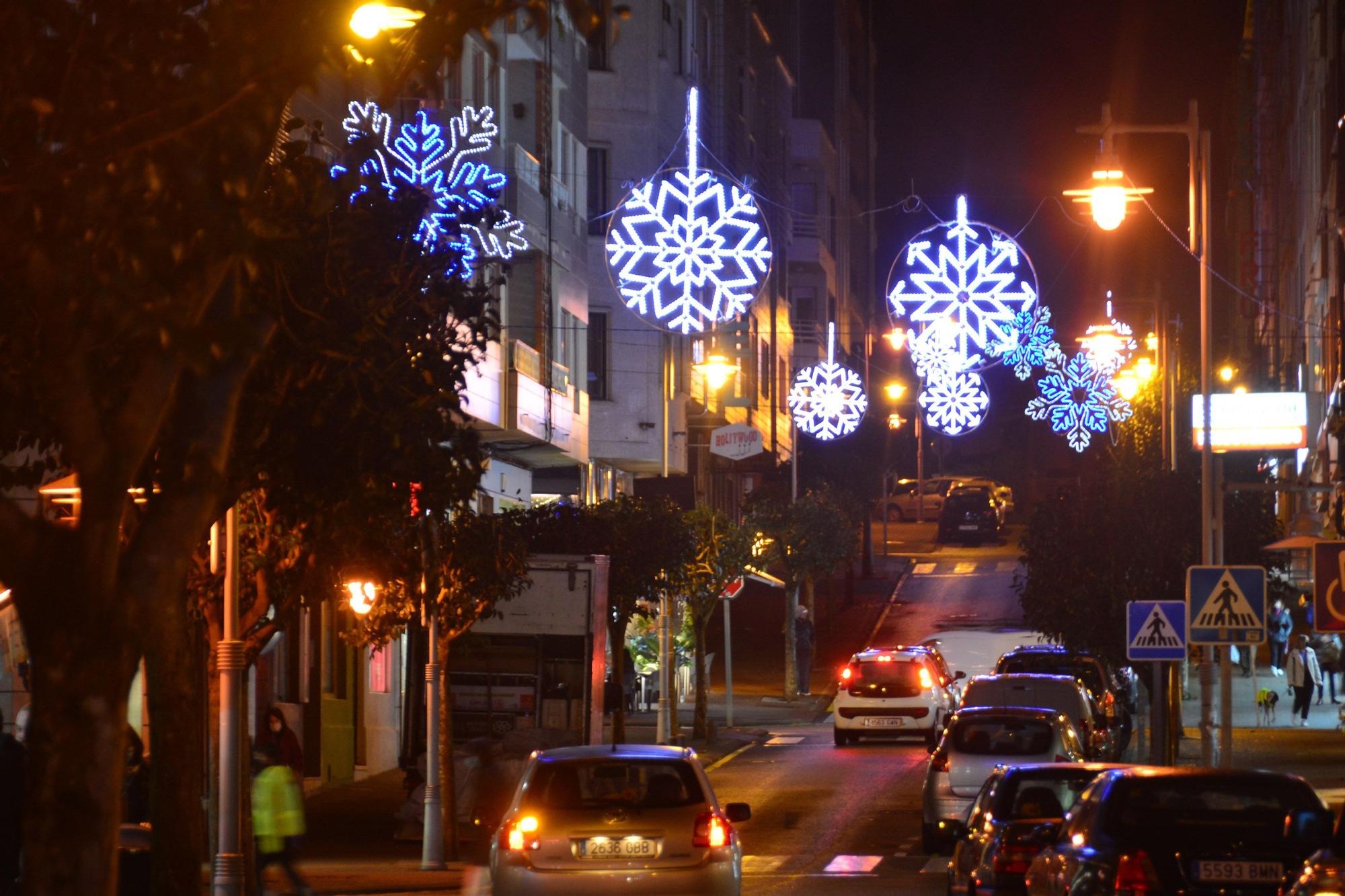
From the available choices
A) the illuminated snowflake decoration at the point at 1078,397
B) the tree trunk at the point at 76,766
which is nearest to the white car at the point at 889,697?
the illuminated snowflake decoration at the point at 1078,397

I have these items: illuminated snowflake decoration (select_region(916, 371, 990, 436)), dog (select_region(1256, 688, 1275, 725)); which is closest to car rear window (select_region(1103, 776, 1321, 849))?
dog (select_region(1256, 688, 1275, 725))

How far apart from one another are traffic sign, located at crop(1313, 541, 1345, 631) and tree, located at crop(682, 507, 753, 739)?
1727cm

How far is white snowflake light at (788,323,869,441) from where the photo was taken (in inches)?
2183

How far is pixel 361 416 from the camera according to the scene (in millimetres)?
13258

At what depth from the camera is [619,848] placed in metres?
13.0

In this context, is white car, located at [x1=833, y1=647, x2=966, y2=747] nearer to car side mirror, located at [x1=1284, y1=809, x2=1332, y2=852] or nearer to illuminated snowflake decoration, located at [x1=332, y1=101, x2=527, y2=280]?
illuminated snowflake decoration, located at [x1=332, y1=101, x2=527, y2=280]

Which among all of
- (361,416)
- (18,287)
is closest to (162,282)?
(18,287)

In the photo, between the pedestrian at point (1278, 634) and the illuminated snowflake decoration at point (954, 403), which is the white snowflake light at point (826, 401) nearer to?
the illuminated snowflake decoration at point (954, 403)

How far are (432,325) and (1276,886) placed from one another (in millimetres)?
7001

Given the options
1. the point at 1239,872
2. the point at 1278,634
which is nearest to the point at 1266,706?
the point at 1278,634

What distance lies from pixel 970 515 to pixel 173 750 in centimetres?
7090

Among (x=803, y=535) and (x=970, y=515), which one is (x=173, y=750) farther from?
(x=970, y=515)

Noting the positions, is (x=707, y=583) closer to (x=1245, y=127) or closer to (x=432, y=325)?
(x=432, y=325)

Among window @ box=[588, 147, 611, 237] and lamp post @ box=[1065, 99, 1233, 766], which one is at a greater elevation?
window @ box=[588, 147, 611, 237]
